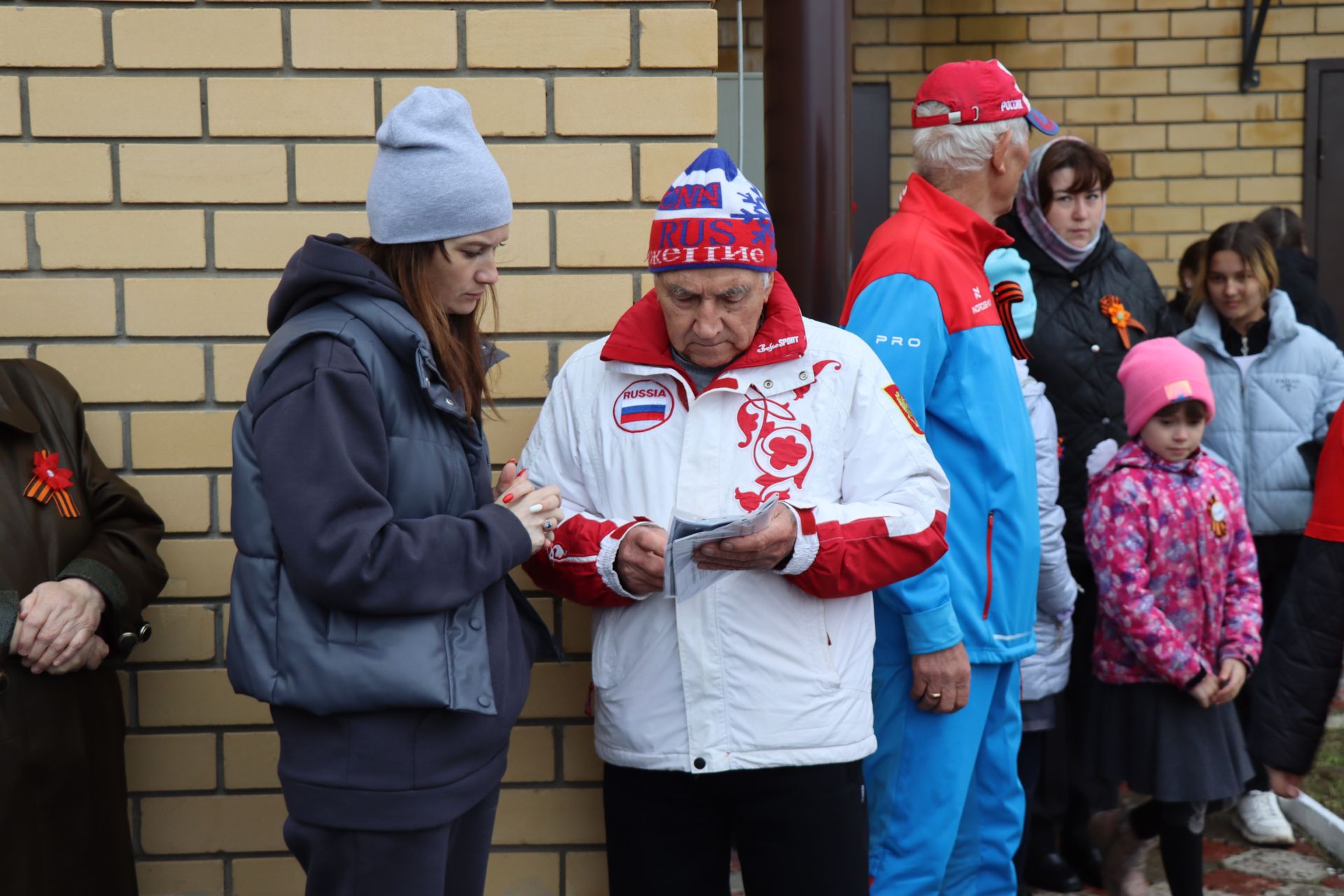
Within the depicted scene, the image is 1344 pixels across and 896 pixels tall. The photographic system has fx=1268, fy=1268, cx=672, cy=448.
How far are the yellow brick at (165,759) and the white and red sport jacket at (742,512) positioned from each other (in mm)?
911

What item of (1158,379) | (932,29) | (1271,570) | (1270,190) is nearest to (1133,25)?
(932,29)

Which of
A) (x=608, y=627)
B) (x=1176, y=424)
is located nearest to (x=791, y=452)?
(x=608, y=627)

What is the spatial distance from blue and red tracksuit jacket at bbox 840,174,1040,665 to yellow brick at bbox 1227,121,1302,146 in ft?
15.4

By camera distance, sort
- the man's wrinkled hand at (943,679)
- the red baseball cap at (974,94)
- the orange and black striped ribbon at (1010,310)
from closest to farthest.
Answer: the man's wrinkled hand at (943,679) < the red baseball cap at (974,94) < the orange and black striped ribbon at (1010,310)

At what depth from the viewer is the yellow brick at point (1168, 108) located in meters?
6.56

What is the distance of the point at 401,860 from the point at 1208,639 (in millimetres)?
2302

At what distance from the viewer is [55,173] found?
8.42 ft

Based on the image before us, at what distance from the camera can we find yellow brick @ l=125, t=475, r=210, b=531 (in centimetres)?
264

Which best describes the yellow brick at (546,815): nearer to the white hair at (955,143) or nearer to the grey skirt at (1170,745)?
the grey skirt at (1170,745)

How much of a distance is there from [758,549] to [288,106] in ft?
4.47

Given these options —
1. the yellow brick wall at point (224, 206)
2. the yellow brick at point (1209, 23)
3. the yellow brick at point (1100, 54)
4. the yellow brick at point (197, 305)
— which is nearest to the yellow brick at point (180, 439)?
the yellow brick wall at point (224, 206)

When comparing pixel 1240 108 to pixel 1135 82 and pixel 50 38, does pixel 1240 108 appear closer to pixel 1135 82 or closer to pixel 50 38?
pixel 1135 82

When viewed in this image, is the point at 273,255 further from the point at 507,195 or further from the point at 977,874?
the point at 977,874

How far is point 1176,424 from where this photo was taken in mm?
3334
